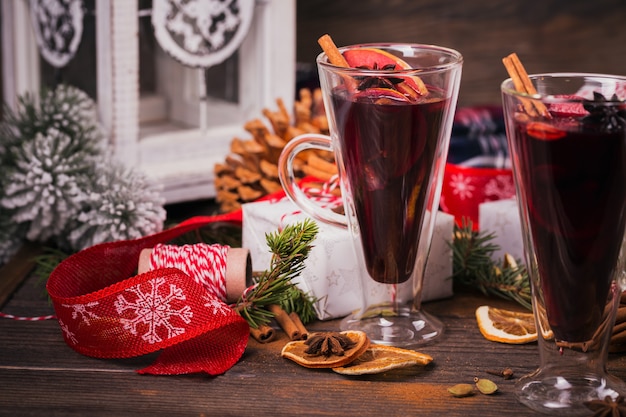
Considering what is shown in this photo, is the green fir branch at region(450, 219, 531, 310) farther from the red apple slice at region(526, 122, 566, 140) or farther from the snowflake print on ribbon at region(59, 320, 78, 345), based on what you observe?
the snowflake print on ribbon at region(59, 320, 78, 345)

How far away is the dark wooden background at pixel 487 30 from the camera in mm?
1521

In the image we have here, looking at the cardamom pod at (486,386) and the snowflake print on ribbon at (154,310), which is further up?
the snowflake print on ribbon at (154,310)

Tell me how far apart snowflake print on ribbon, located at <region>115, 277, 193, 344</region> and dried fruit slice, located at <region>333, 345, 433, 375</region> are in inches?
5.4

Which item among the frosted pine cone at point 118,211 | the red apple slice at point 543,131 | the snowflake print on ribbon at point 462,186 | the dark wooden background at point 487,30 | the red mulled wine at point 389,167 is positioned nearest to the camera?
the red apple slice at point 543,131

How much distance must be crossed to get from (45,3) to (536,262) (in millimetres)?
694

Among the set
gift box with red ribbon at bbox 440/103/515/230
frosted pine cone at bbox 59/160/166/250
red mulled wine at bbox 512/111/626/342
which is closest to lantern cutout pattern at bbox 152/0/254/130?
frosted pine cone at bbox 59/160/166/250

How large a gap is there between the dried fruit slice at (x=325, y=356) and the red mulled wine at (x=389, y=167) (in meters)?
0.07

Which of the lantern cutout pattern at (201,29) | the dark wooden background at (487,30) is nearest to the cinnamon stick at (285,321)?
the lantern cutout pattern at (201,29)

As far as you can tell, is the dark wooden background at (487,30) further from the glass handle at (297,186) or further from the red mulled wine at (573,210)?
the red mulled wine at (573,210)

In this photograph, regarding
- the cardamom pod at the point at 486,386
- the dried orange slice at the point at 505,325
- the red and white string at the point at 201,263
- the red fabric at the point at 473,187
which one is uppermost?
the red fabric at the point at 473,187

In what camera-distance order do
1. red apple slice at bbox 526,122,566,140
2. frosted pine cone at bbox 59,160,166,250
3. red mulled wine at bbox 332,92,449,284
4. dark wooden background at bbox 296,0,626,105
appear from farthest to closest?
dark wooden background at bbox 296,0,626,105, frosted pine cone at bbox 59,160,166,250, red mulled wine at bbox 332,92,449,284, red apple slice at bbox 526,122,566,140

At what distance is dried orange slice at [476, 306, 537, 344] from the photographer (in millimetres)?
752

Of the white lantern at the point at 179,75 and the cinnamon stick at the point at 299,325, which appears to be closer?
the cinnamon stick at the point at 299,325

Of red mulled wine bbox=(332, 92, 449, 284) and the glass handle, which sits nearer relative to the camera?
red mulled wine bbox=(332, 92, 449, 284)
